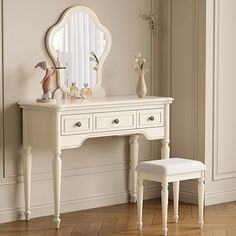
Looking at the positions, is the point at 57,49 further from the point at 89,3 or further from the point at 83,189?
the point at 83,189

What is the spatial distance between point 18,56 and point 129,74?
3.58 feet

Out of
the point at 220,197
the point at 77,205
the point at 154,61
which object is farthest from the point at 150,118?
the point at 220,197

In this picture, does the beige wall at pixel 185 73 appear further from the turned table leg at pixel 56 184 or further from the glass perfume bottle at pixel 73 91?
the turned table leg at pixel 56 184

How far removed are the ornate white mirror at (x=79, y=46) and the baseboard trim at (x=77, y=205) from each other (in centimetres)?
87

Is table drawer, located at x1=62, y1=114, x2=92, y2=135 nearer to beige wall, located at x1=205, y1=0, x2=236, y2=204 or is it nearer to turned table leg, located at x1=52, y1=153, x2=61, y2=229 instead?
turned table leg, located at x1=52, y1=153, x2=61, y2=229

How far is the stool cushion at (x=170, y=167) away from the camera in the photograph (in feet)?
15.9

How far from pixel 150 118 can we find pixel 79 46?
0.78 m

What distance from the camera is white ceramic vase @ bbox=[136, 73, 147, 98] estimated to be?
18.4 ft

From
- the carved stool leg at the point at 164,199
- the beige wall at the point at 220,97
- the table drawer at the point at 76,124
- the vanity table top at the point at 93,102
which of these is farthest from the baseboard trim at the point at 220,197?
the table drawer at the point at 76,124

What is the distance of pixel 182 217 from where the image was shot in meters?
5.45

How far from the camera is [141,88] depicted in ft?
18.4

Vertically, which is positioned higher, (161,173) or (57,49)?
(57,49)

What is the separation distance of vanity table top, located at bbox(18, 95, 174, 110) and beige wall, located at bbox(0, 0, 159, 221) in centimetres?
20

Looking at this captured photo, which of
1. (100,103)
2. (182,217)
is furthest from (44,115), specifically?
(182,217)
